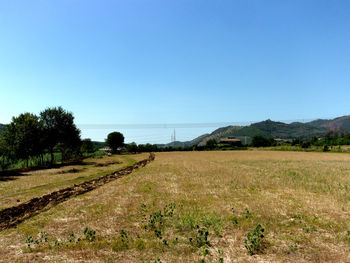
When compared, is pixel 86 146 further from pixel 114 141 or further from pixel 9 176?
pixel 9 176

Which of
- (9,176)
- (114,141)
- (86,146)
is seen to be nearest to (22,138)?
(9,176)

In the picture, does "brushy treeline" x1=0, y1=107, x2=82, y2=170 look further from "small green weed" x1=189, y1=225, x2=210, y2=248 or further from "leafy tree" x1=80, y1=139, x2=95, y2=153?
"small green weed" x1=189, y1=225, x2=210, y2=248

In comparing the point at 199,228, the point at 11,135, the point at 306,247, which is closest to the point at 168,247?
the point at 199,228

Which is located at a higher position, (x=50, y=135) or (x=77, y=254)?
(x=50, y=135)

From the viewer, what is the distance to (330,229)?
443 inches

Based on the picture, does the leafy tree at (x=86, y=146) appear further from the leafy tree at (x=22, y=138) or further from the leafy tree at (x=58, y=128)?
the leafy tree at (x=22, y=138)

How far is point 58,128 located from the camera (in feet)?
216

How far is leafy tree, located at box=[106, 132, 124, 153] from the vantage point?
5645 inches

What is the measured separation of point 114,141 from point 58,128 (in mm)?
78662

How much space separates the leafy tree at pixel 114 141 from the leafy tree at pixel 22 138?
278ft

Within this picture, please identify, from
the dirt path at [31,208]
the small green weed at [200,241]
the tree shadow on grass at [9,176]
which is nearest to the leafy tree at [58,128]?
the tree shadow on grass at [9,176]

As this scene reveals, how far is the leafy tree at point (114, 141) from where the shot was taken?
143m

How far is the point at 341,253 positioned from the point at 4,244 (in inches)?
605

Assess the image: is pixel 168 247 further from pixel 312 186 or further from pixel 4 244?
pixel 312 186
